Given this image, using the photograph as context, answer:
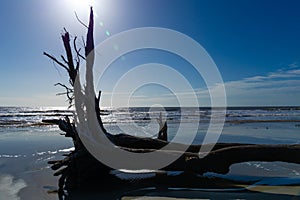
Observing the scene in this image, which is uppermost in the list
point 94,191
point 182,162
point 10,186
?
point 182,162

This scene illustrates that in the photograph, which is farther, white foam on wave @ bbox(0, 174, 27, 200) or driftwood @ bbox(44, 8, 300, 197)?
driftwood @ bbox(44, 8, 300, 197)

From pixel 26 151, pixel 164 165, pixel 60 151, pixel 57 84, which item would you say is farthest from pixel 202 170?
pixel 26 151

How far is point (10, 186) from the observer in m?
7.71

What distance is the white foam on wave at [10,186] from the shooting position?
22.5 ft

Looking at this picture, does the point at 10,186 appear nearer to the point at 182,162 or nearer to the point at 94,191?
the point at 94,191

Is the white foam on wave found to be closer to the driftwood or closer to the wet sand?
the wet sand

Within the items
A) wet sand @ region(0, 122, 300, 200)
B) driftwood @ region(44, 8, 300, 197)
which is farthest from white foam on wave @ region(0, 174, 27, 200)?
driftwood @ region(44, 8, 300, 197)

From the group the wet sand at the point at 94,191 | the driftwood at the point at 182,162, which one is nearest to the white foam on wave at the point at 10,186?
the wet sand at the point at 94,191

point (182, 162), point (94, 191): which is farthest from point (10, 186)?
point (182, 162)

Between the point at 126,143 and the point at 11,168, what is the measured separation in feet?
12.9

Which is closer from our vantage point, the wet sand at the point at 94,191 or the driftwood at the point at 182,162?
the wet sand at the point at 94,191

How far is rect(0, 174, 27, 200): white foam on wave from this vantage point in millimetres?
6872

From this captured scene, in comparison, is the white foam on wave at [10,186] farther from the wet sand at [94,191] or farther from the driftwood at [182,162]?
Answer: the driftwood at [182,162]

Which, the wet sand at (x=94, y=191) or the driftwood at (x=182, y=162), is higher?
the driftwood at (x=182, y=162)
